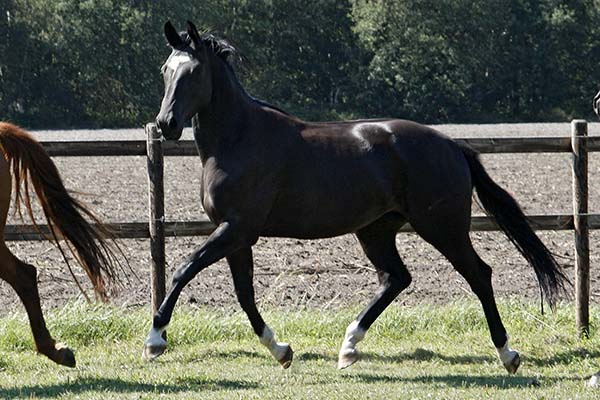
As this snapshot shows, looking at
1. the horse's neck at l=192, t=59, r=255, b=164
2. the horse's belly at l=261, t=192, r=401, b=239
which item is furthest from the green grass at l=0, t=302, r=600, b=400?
the horse's neck at l=192, t=59, r=255, b=164

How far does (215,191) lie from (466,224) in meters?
1.80

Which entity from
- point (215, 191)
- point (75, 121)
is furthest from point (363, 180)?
point (75, 121)

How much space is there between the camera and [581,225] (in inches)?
357

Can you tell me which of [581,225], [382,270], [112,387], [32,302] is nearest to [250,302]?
[382,270]

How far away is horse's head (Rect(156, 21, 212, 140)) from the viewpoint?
7.16 m

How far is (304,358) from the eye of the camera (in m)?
8.28

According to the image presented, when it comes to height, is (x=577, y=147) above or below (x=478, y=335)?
above

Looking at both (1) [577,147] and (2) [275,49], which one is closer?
(1) [577,147]

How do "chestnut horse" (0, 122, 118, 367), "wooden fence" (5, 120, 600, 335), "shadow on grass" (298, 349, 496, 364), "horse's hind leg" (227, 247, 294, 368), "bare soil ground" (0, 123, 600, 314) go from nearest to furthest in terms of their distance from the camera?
"chestnut horse" (0, 122, 118, 367) → "horse's hind leg" (227, 247, 294, 368) → "shadow on grass" (298, 349, 496, 364) → "wooden fence" (5, 120, 600, 335) → "bare soil ground" (0, 123, 600, 314)

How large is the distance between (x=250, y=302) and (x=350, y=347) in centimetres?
78

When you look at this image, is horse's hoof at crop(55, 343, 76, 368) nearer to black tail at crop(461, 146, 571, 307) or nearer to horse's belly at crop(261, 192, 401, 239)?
horse's belly at crop(261, 192, 401, 239)

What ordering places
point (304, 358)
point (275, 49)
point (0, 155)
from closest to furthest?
1. point (0, 155)
2. point (304, 358)
3. point (275, 49)

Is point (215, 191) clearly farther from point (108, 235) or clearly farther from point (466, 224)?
point (466, 224)

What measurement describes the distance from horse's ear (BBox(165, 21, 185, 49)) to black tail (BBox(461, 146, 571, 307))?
2204 millimetres
